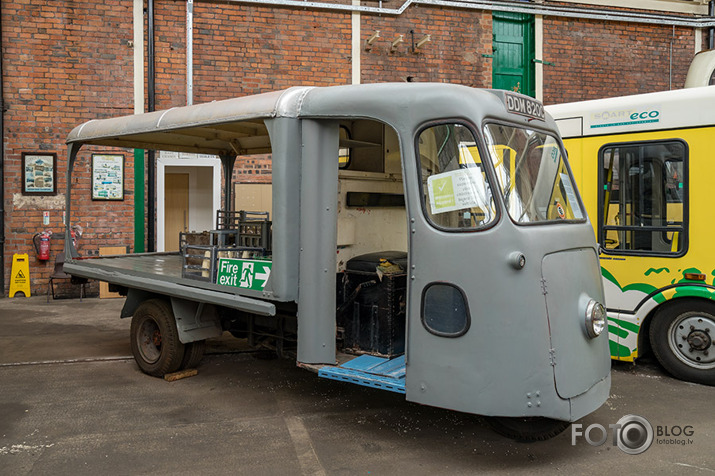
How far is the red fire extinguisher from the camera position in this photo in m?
10.2

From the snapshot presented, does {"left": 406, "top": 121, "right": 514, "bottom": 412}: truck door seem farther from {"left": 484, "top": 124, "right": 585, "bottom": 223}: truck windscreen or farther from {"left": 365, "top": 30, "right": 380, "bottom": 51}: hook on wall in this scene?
{"left": 365, "top": 30, "right": 380, "bottom": 51}: hook on wall

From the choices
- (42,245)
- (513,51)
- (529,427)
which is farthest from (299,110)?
(513,51)

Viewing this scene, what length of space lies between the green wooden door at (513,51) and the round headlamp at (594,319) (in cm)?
895

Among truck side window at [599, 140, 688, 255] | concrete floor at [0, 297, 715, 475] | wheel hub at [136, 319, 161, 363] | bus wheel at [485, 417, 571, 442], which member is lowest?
concrete floor at [0, 297, 715, 475]

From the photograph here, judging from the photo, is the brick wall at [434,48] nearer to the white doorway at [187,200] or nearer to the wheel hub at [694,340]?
the white doorway at [187,200]

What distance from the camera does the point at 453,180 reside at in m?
3.85

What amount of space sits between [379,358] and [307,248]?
1026 mm

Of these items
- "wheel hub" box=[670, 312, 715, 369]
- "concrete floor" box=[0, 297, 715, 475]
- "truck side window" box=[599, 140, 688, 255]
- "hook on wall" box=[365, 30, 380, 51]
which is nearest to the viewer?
"concrete floor" box=[0, 297, 715, 475]

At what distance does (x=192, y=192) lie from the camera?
12148 millimetres

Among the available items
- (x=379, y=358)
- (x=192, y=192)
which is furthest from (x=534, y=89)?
(x=379, y=358)

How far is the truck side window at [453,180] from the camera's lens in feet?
12.3

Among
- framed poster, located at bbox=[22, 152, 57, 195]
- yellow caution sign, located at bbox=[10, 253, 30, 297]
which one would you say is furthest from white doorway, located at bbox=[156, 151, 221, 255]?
yellow caution sign, located at bbox=[10, 253, 30, 297]

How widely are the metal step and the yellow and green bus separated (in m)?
2.78

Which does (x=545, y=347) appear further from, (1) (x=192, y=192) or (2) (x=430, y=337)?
(1) (x=192, y=192)
